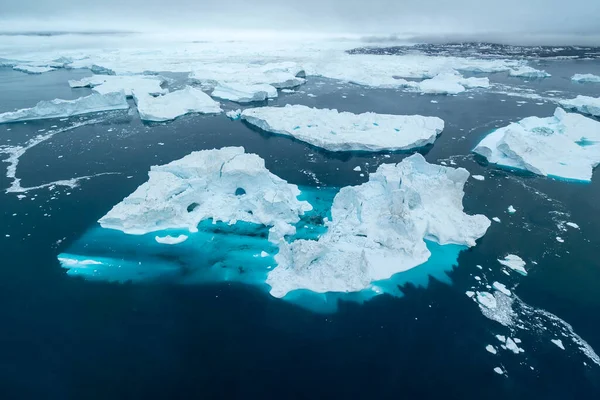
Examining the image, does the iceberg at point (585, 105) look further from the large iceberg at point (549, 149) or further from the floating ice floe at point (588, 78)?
the floating ice floe at point (588, 78)

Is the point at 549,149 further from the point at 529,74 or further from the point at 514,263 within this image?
the point at 529,74

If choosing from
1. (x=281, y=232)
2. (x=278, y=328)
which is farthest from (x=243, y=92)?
(x=278, y=328)

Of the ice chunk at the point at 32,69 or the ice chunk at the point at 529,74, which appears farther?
the ice chunk at the point at 529,74

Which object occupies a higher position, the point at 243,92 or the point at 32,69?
the point at 32,69

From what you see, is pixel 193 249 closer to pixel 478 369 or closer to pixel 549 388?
pixel 478 369

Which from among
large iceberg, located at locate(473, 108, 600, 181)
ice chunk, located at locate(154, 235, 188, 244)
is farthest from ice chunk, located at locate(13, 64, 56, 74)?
large iceberg, located at locate(473, 108, 600, 181)

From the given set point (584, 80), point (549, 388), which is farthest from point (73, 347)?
point (584, 80)

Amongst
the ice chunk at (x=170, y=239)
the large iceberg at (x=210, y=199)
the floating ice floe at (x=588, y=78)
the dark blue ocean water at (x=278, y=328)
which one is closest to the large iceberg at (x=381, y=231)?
the dark blue ocean water at (x=278, y=328)
